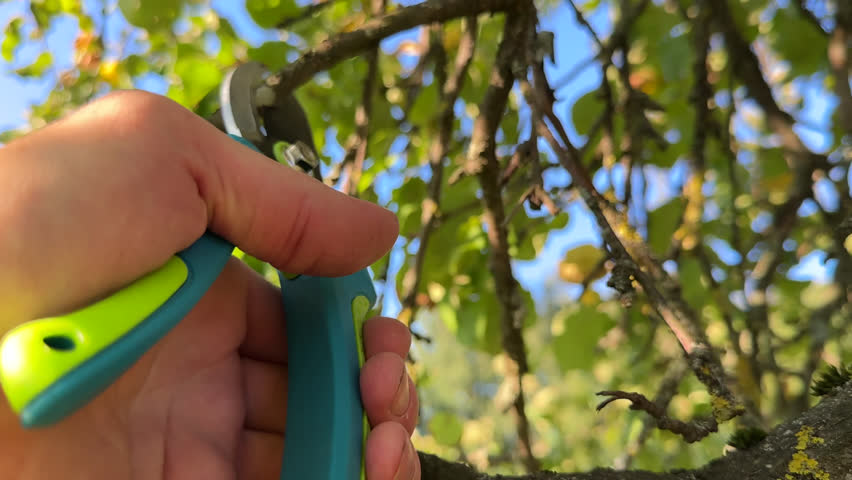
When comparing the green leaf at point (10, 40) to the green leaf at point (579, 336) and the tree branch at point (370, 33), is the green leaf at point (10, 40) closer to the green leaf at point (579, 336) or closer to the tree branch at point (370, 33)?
the tree branch at point (370, 33)

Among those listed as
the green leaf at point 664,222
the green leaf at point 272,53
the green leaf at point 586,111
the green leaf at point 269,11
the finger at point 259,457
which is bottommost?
the finger at point 259,457

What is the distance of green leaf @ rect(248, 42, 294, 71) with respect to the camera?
96 centimetres

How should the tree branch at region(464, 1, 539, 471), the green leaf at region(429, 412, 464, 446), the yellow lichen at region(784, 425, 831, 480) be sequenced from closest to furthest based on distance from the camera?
the yellow lichen at region(784, 425, 831, 480) < the tree branch at region(464, 1, 539, 471) < the green leaf at region(429, 412, 464, 446)

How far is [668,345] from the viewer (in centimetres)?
241

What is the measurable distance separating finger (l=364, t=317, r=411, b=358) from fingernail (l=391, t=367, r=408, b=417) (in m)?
0.04

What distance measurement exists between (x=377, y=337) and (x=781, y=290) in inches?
46.2

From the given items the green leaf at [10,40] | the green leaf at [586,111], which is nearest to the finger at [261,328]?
the green leaf at [586,111]

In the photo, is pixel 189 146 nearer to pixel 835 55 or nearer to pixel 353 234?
pixel 353 234

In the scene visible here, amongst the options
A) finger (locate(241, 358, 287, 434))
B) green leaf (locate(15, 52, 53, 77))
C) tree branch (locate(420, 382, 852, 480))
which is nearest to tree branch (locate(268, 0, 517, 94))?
finger (locate(241, 358, 287, 434))

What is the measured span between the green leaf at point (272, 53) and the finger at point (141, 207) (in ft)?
1.80

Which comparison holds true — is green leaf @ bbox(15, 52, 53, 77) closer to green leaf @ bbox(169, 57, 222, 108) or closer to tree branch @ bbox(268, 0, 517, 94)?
green leaf @ bbox(169, 57, 222, 108)

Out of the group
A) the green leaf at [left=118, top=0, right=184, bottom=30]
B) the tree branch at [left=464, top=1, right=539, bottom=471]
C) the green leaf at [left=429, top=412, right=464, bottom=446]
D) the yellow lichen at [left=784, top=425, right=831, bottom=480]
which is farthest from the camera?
the green leaf at [left=429, top=412, right=464, bottom=446]

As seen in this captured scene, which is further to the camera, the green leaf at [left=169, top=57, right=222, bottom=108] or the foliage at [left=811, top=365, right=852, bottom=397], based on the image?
the green leaf at [left=169, top=57, right=222, bottom=108]

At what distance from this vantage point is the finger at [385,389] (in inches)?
19.1
